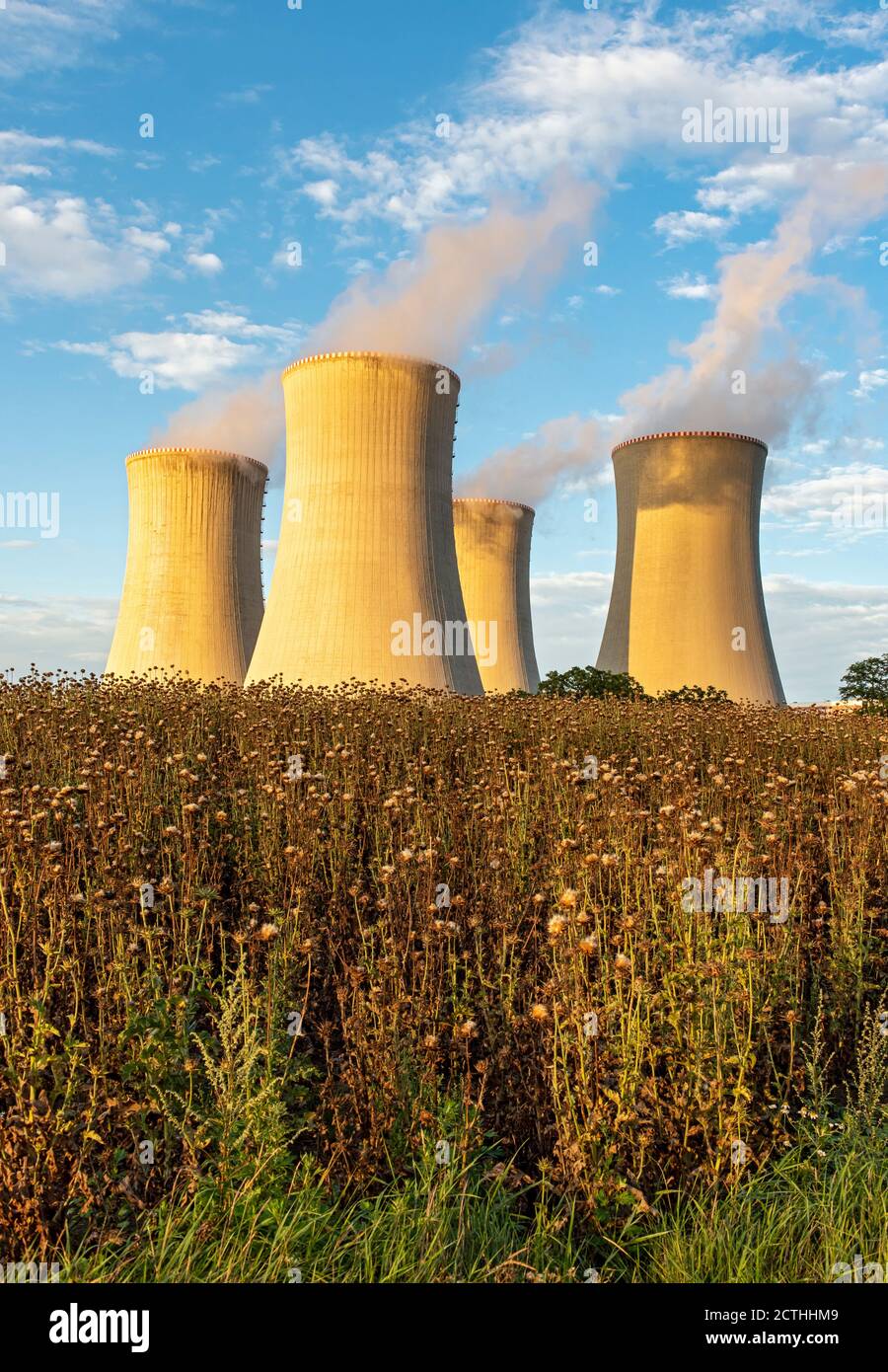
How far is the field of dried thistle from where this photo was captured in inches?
92.6

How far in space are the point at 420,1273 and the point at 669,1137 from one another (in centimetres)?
80

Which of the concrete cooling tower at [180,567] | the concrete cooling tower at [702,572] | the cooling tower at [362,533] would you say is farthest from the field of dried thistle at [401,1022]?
the concrete cooling tower at [180,567]

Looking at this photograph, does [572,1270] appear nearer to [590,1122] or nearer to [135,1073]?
[590,1122]

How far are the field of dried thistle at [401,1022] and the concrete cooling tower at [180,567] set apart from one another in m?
13.8

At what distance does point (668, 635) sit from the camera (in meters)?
17.9

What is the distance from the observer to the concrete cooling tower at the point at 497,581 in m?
22.7

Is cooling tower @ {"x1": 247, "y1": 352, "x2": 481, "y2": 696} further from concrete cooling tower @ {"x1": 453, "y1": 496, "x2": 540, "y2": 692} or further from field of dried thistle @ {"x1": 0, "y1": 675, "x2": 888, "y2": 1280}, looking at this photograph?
concrete cooling tower @ {"x1": 453, "y1": 496, "x2": 540, "y2": 692}

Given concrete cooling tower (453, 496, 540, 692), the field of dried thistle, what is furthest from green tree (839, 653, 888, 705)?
the field of dried thistle

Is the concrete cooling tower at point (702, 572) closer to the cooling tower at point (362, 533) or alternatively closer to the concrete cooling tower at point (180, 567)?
the cooling tower at point (362, 533)

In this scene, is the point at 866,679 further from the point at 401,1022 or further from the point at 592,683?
the point at 401,1022

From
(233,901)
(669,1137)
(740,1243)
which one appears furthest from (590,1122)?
(233,901)

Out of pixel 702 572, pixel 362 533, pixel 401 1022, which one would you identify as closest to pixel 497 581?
pixel 702 572

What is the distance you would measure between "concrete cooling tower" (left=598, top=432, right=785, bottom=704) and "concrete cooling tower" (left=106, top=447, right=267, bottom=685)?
289 inches

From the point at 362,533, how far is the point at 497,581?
34.0ft
